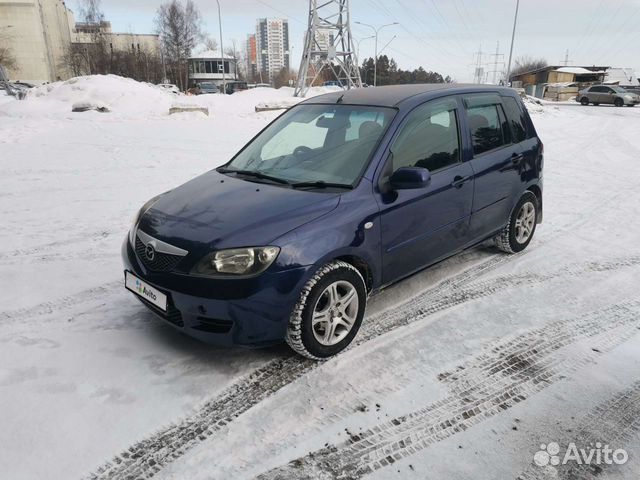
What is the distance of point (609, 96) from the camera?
35.6 m

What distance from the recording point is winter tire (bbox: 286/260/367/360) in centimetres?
306

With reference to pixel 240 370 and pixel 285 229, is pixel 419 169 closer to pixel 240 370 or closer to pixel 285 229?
pixel 285 229

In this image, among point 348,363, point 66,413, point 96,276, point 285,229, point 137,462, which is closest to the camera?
point 137,462

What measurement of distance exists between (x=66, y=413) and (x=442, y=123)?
336 cm

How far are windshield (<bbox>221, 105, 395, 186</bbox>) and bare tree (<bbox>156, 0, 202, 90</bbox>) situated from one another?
62229 millimetres

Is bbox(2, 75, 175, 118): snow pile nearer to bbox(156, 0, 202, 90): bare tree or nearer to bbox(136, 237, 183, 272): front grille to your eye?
bbox(136, 237, 183, 272): front grille

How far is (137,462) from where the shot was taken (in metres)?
2.45

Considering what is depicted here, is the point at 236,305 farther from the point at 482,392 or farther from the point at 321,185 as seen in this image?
the point at 482,392

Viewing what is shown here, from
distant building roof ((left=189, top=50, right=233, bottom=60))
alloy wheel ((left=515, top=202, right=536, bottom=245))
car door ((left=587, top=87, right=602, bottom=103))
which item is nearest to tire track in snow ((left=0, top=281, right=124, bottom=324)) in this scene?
alloy wheel ((left=515, top=202, right=536, bottom=245))

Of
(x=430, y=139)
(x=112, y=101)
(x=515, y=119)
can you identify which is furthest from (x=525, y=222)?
(x=112, y=101)

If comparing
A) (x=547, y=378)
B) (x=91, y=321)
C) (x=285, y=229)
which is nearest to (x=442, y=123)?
(x=285, y=229)

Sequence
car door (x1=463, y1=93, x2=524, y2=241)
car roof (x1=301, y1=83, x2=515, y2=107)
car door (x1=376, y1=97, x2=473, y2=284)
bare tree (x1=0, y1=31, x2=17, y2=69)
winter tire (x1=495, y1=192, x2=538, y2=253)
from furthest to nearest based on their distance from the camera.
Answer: bare tree (x1=0, y1=31, x2=17, y2=69) < winter tire (x1=495, y1=192, x2=538, y2=253) < car door (x1=463, y1=93, x2=524, y2=241) < car roof (x1=301, y1=83, x2=515, y2=107) < car door (x1=376, y1=97, x2=473, y2=284)

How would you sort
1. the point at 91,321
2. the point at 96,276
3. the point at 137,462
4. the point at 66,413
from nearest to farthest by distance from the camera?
the point at 137,462
the point at 66,413
the point at 91,321
the point at 96,276

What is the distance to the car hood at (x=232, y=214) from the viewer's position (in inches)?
118
